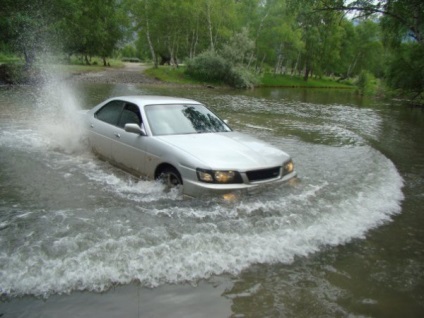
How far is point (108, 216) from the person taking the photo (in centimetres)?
512

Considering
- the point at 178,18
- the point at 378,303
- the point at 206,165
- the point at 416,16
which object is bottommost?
the point at 378,303

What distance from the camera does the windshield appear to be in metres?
6.27

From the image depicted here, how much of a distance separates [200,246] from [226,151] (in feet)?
5.63

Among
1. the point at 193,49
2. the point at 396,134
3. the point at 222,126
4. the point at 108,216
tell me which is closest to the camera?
the point at 108,216

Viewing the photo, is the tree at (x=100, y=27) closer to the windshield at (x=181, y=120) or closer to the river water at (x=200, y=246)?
the windshield at (x=181, y=120)

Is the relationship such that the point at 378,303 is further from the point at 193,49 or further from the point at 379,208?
the point at 193,49

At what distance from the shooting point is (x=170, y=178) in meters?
5.75

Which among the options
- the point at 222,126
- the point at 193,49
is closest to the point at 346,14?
the point at 222,126

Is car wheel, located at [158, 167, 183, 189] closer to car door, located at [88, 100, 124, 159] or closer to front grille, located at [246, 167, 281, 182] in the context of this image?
front grille, located at [246, 167, 281, 182]

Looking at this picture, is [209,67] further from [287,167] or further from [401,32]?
[287,167]

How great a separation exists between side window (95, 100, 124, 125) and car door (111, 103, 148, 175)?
A: 17cm

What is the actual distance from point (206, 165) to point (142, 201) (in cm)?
124

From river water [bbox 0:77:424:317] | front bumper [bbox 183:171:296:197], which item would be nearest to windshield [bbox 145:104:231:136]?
river water [bbox 0:77:424:317]

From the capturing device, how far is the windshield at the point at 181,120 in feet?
20.6
